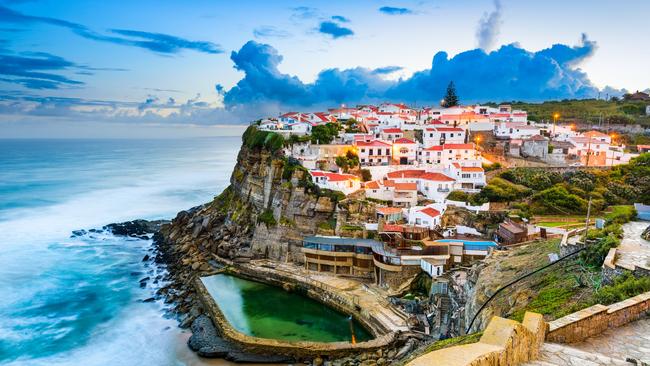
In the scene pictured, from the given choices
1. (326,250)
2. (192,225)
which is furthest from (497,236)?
(192,225)

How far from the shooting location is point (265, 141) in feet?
128

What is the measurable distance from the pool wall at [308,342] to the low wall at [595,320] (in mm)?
12007

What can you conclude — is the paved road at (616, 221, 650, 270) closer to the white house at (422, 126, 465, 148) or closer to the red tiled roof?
Answer: the red tiled roof

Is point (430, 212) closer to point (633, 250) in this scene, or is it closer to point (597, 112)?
point (633, 250)

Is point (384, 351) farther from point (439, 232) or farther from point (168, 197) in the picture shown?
point (168, 197)

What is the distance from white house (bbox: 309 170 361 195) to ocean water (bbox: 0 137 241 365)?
44.5 feet

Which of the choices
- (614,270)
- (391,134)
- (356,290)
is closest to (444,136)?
(391,134)

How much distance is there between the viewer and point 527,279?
1309 cm

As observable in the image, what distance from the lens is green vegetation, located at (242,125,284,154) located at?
123 ft

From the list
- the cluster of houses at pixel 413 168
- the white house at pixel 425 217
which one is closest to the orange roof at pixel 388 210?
the cluster of houses at pixel 413 168

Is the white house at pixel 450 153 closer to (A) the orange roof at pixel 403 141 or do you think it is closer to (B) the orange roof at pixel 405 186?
(A) the orange roof at pixel 403 141

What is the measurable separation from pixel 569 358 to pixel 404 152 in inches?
1344

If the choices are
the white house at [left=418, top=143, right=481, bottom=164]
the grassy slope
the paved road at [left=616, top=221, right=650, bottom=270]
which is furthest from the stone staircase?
the white house at [left=418, top=143, right=481, bottom=164]

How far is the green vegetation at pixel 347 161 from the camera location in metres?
36.0
